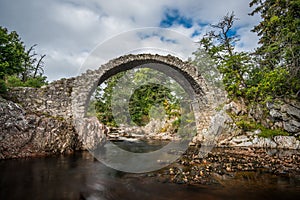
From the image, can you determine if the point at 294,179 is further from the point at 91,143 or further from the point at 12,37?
the point at 12,37

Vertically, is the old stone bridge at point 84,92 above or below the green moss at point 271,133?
above

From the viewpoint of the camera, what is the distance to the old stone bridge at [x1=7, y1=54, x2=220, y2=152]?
8133 mm

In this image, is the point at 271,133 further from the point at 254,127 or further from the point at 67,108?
the point at 67,108

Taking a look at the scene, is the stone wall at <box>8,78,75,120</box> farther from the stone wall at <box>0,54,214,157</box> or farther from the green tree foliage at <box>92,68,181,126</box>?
the green tree foliage at <box>92,68,181,126</box>

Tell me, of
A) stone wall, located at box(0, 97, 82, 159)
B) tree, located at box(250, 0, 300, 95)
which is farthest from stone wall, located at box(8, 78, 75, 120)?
tree, located at box(250, 0, 300, 95)

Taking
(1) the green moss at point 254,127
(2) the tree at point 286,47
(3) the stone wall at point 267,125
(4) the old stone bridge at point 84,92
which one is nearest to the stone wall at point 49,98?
(4) the old stone bridge at point 84,92

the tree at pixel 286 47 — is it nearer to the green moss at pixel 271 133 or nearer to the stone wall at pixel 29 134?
the green moss at pixel 271 133

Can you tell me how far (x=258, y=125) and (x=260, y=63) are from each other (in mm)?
A: 3386

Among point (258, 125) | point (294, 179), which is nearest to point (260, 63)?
point (258, 125)

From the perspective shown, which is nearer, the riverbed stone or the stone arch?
the riverbed stone

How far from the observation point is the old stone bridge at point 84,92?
8.13 m

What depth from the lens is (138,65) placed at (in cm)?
1099

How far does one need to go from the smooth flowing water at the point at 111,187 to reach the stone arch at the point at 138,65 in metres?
3.61

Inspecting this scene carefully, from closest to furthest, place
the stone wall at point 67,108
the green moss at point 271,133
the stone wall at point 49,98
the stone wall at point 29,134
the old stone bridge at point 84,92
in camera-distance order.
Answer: the stone wall at point 29,134
the stone wall at point 67,108
the stone wall at point 49,98
the old stone bridge at point 84,92
the green moss at point 271,133
